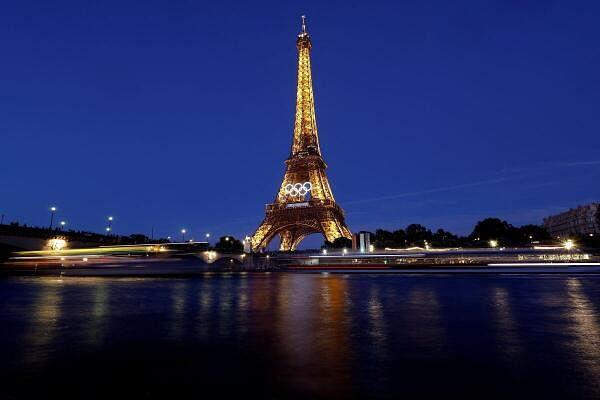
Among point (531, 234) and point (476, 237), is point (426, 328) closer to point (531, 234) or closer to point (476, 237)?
point (476, 237)

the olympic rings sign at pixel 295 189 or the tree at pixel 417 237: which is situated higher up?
the olympic rings sign at pixel 295 189

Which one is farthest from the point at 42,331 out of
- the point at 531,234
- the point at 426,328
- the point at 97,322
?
the point at 531,234

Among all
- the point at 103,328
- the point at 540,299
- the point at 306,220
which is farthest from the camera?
the point at 306,220

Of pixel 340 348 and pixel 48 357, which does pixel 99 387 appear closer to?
pixel 48 357

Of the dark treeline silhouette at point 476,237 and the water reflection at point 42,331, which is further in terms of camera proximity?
the dark treeline silhouette at point 476,237

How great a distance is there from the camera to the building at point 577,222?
133875 mm

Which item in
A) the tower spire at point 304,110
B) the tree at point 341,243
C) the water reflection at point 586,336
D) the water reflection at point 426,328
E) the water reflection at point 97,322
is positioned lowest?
the water reflection at point 586,336

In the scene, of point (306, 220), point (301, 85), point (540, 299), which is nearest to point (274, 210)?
point (306, 220)

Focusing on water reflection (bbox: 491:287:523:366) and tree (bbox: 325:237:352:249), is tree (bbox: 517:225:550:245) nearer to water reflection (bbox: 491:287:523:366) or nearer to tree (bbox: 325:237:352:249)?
tree (bbox: 325:237:352:249)

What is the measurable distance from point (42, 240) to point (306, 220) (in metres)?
49.8

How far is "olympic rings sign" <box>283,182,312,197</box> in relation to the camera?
80.9 metres

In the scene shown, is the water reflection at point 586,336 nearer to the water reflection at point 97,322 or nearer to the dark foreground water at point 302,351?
the dark foreground water at point 302,351

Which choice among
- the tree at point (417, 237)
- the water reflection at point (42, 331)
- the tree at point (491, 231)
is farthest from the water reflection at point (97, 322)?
the tree at point (491, 231)

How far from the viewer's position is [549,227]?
180625mm
